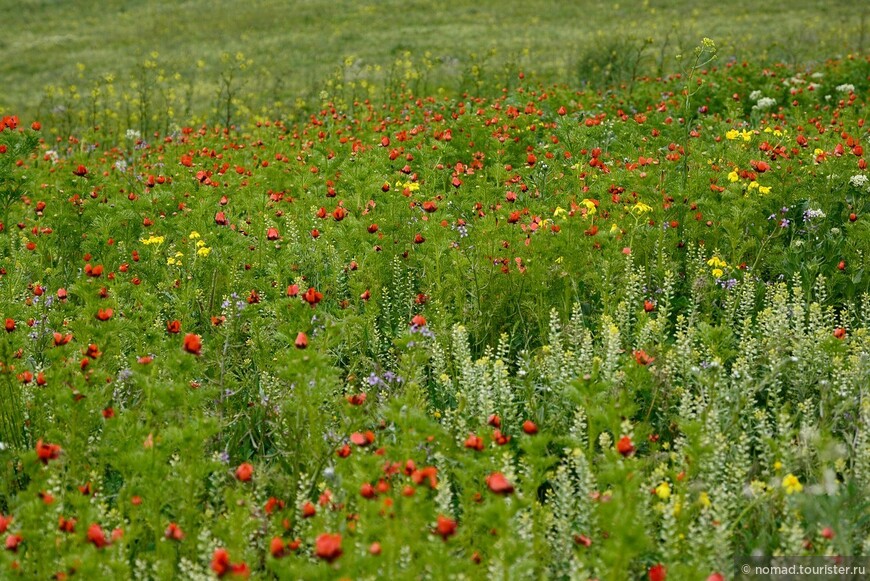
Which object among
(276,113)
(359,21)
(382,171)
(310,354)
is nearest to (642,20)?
(359,21)

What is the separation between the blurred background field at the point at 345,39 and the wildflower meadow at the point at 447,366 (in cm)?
850

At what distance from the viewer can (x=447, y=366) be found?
394 centimetres

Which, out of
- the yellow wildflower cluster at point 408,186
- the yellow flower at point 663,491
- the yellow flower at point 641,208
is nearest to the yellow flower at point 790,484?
the yellow flower at point 663,491

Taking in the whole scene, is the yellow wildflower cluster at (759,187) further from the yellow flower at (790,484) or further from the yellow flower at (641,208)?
the yellow flower at (790,484)

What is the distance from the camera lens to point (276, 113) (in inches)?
521

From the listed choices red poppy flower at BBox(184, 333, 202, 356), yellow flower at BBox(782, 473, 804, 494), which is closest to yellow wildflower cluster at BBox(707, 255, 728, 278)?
yellow flower at BBox(782, 473, 804, 494)

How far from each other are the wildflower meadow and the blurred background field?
8497 mm

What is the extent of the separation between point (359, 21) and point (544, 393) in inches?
1223

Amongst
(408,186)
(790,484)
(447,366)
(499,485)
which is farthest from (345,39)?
(499,485)

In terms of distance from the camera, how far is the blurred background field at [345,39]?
18094mm

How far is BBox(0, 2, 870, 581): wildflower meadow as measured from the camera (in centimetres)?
244

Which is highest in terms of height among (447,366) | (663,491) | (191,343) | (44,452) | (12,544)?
(191,343)

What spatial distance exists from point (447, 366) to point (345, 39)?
2651 centimetres

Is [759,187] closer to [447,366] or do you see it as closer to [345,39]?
[447,366]
